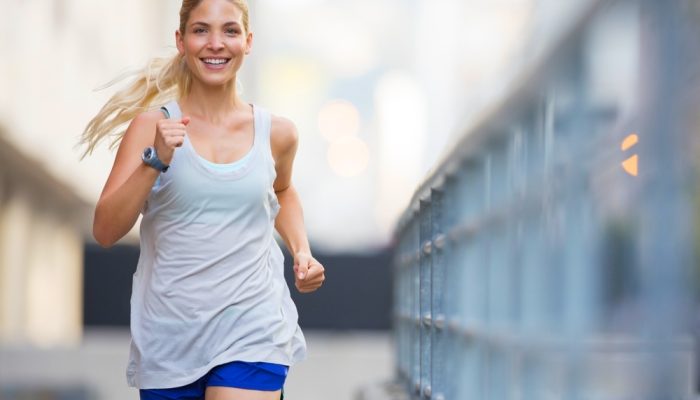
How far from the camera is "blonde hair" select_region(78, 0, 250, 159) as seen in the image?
3.68 metres

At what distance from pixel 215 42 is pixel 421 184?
6.70ft

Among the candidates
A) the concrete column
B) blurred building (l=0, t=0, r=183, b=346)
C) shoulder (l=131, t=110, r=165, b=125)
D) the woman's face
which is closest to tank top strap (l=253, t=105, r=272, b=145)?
the woman's face

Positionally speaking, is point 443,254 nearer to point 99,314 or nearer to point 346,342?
point 346,342

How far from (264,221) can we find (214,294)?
0.64ft

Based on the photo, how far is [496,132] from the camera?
3.48m

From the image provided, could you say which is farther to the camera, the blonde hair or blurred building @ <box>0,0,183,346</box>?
blurred building @ <box>0,0,183,346</box>

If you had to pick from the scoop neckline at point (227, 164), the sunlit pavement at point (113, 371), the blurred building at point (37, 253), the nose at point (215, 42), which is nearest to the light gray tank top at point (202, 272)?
the scoop neckline at point (227, 164)

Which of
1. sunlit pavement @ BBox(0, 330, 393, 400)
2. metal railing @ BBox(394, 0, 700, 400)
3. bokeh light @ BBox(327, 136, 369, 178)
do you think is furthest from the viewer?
bokeh light @ BBox(327, 136, 369, 178)

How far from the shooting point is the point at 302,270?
362 cm

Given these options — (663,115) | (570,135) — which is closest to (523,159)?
(570,135)

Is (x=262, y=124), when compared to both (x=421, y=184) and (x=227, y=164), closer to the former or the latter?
(x=227, y=164)

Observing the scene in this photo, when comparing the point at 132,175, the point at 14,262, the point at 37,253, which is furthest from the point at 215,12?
the point at 37,253

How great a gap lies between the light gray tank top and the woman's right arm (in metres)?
0.08

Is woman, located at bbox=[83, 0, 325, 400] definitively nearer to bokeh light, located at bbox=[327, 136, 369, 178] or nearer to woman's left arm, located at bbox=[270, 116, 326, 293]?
woman's left arm, located at bbox=[270, 116, 326, 293]
